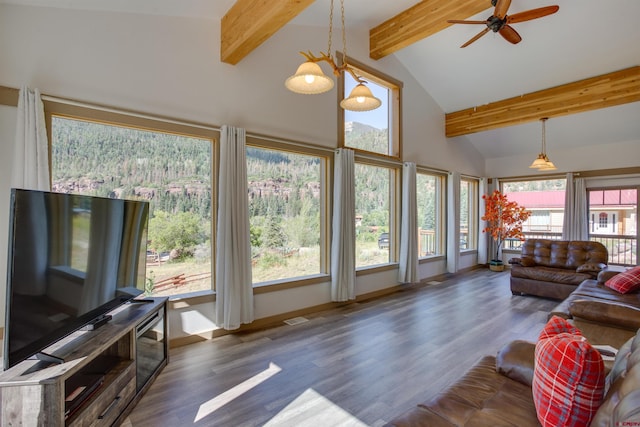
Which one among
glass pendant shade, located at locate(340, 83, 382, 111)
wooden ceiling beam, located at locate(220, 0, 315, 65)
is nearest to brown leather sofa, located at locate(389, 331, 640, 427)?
glass pendant shade, located at locate(340, 83, 382, 111)

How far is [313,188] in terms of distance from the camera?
464cm

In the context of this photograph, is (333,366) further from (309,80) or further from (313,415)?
(309,80)

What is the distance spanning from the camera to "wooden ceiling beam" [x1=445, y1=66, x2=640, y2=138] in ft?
16.5

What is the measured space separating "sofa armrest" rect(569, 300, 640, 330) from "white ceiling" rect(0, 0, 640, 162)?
378 centimetres

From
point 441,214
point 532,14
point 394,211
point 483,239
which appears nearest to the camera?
point 532,14

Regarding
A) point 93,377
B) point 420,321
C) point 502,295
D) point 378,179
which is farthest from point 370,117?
point 93,377

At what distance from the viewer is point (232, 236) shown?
3551mm

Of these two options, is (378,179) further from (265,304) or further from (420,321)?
(265,304)

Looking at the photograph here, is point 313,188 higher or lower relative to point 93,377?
higher

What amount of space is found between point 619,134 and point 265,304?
7936 mm

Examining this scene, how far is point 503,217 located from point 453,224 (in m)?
1.75

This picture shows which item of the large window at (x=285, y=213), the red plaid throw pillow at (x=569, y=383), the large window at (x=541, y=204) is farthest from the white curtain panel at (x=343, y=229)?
the large window at (x=541, y=204)

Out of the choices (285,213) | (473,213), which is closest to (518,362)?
(285,213)

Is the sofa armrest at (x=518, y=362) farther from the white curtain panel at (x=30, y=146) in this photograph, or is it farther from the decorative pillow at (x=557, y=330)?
the white curtain panel at (x=30, y=146)
